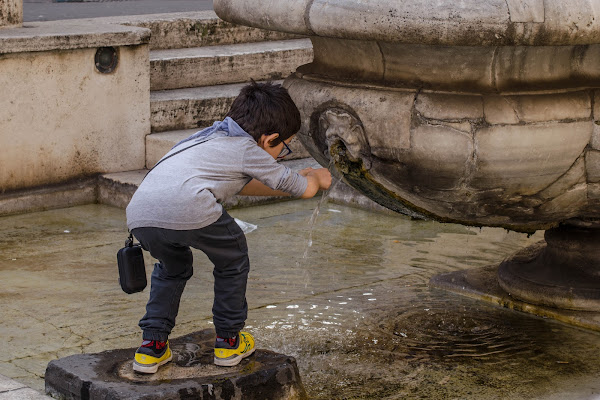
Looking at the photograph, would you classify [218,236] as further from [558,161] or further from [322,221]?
[322,221]

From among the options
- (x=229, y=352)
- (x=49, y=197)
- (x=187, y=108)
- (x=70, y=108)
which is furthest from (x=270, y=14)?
(x=187, y=108)

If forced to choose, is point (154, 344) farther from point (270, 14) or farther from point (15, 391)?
point (270, 14)

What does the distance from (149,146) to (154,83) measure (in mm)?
500

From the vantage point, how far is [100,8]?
28.6 feet

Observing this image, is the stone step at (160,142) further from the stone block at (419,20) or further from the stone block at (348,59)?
the stone block at (419,20)

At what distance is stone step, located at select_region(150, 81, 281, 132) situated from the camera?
19.8ft

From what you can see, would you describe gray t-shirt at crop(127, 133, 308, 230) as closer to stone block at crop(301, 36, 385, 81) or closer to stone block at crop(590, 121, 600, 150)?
stone block at crop(301, 36, 385, 81)

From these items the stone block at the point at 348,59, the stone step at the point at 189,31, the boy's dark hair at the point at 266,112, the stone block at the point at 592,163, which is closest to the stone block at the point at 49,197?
the stone step at the point at 189,31

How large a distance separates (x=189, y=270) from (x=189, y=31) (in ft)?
12.4

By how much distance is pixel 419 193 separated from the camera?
10.8ft

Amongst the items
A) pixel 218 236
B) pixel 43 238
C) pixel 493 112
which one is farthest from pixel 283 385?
pixel 43 238

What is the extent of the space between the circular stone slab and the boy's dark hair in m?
0.65

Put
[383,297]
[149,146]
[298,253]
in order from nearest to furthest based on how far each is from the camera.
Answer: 1. [383,297]
2. [298,253]
3. [149,146]

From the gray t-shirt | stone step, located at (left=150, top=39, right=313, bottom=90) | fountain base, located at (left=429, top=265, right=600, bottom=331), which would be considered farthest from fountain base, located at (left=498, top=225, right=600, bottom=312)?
stone step, located at (left=150, top=39, right=313, bottom=90)
